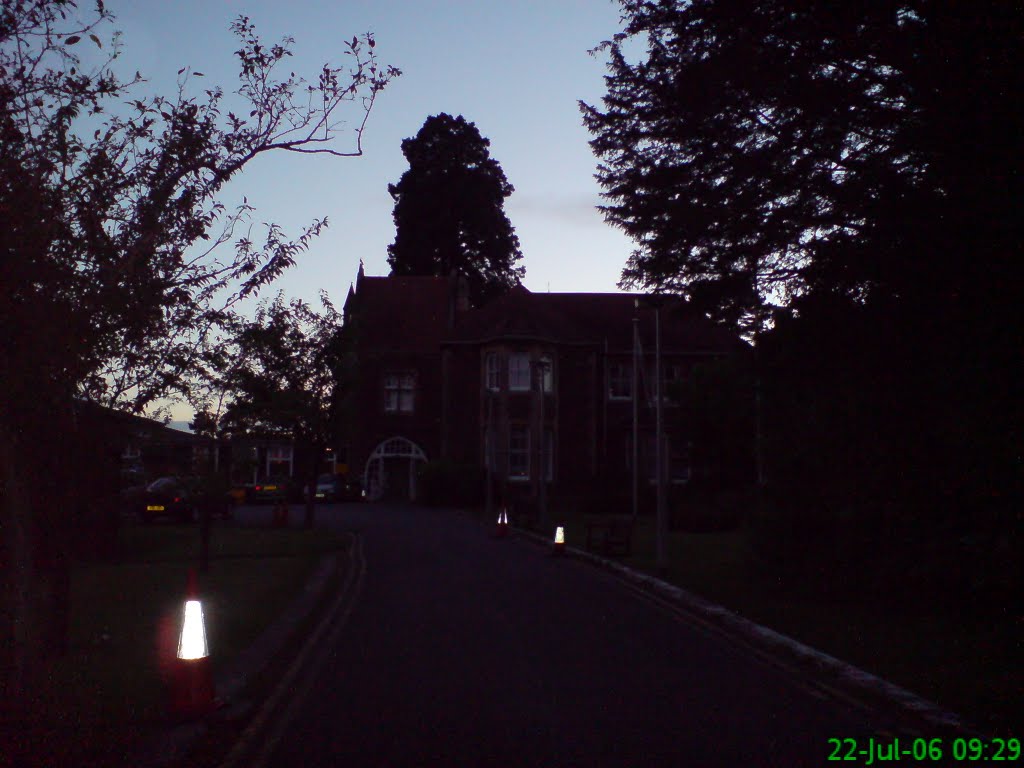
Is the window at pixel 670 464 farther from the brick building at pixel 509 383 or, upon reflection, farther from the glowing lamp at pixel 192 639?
the glowing lamp at pixel 192 639

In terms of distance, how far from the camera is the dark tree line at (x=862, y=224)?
10.9 metres

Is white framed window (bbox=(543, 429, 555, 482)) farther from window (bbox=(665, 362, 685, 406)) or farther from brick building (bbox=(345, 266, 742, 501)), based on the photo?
window (bbox=(665, 362, 685, 406))

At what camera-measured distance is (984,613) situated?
14.0m

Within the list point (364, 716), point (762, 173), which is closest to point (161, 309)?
point (364, 716)

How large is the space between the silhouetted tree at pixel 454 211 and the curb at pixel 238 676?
163 feet

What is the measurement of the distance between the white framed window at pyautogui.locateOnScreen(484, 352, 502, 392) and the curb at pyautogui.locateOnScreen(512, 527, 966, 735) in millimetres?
34726

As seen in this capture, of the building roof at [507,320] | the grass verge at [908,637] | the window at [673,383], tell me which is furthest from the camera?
the building roof at [507,320]

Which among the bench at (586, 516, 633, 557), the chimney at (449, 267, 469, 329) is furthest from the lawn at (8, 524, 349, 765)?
the chimney at (449, 267, 469, 329)

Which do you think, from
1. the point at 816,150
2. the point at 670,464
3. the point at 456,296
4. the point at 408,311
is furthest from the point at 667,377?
the point at 816,150

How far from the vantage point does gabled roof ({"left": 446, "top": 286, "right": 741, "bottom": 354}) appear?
54.2 m

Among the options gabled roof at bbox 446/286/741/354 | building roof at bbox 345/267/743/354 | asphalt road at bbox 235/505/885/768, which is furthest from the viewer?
building roof at bbox 345/267/743/354

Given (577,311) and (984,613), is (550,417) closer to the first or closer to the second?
(577,311)

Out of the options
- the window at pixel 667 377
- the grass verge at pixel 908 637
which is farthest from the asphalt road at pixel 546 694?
the window at pixel 667 377

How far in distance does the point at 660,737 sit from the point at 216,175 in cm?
623
